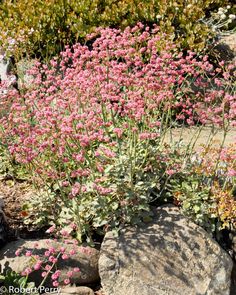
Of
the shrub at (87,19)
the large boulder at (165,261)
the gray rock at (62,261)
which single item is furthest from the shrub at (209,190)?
the shrub at (87,19)

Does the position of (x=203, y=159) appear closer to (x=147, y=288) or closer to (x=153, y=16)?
(x=147, y=288)

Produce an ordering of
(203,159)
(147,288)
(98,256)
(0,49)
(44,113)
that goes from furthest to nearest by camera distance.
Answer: (0,49) < (203,159) < (98,256) < (147,288) < (44,113)

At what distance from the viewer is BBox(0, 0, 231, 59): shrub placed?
691 cm

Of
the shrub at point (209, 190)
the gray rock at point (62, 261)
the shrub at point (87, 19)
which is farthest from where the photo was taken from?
the shrub at point (87, 19)

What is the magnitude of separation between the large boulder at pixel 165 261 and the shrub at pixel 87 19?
3564 mm

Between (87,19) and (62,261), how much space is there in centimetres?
422

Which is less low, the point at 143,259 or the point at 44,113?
the point at 44,113

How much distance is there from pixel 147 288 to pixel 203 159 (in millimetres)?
1255

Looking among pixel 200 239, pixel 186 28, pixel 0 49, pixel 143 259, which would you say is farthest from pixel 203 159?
pixel 0 49

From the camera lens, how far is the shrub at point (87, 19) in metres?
6.91

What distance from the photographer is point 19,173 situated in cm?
484

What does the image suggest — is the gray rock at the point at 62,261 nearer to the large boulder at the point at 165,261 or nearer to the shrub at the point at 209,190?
the large boulder at the point at 165,261

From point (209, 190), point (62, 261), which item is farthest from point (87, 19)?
point (62, 261)

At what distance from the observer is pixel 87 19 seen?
7051mm
